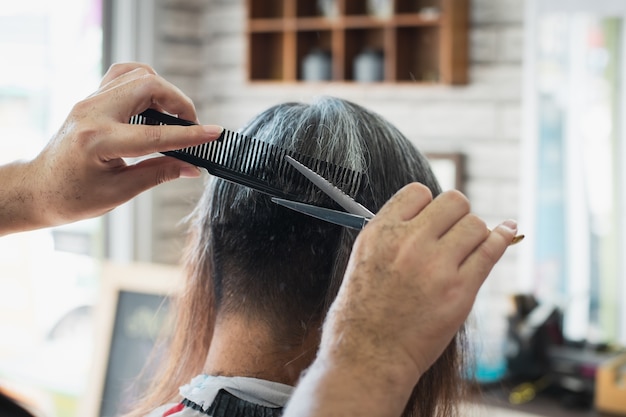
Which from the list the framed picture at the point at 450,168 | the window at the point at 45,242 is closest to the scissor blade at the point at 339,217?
the framed picture at the point at 450,168

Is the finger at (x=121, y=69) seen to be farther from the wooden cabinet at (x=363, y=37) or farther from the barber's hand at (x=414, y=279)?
the wooden cabinet at (x=363, y=37)

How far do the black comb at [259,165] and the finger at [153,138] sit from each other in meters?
0.04

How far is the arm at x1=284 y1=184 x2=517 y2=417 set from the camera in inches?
27.6

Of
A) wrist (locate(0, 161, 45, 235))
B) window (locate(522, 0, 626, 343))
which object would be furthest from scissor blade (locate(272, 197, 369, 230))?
window (locate(522, 0, 626, 343))

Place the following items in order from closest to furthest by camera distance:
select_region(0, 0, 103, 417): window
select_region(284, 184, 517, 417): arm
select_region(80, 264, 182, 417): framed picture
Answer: select_region(284, 184, 517, 417): arm → select_region(80, 264, 182, 417): framed picture → select_region(0, 0, 103, 417): window

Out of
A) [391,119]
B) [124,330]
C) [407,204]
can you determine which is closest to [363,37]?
[391,119]

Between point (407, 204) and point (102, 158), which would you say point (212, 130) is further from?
point (407, 204)

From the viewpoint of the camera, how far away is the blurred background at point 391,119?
2807 mm

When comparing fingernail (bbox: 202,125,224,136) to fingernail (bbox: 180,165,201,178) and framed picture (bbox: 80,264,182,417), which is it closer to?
fingernail (bbox: 180,165,201,178)

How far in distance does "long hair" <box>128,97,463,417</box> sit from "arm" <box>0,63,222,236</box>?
11 cm

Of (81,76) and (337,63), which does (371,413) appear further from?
(81,76)

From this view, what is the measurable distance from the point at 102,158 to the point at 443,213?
428 mm

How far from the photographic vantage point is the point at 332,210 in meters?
0.86

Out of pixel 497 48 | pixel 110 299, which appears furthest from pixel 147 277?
pixel 497 48
